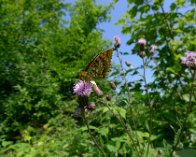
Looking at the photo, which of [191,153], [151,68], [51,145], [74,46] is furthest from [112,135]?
[74,46]

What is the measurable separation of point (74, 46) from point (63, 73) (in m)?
4.15

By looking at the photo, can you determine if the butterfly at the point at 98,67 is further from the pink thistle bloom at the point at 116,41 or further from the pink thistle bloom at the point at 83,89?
the pink thistle bloom at the point at 116,41

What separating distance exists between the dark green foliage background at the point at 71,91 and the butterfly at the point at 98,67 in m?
0.23

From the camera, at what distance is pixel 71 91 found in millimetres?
11578

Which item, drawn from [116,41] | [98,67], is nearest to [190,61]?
[98,67]

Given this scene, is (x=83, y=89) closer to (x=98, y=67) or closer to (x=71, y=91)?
(x=98, y=67)

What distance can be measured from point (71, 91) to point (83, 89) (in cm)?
928

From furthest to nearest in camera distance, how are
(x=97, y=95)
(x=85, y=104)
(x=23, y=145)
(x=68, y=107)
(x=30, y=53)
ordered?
(x=30, y=53)
(x=68, y=107)
(x=23, y=145)
(x=97, y=95)
(x=85, y=104)

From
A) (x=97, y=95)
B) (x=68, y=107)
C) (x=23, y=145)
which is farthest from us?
(x=68, y=107)

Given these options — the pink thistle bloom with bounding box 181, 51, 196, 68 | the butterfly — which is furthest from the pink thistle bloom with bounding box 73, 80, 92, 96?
the pink thistle bloom with bounding box 181, 51, 196, 68

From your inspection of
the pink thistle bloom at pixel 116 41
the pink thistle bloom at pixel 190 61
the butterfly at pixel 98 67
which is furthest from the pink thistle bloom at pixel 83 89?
the pink thistle bloom at pixel 116 41

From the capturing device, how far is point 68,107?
8.90 m

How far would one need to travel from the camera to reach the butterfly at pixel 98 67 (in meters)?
2.16

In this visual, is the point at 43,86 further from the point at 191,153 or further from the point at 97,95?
the point at 191,153
